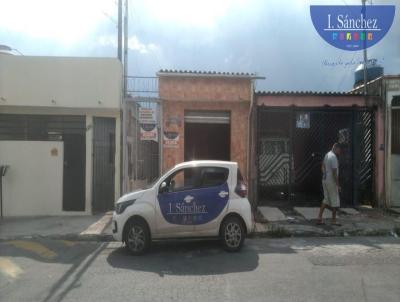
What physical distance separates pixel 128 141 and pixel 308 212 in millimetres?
5535

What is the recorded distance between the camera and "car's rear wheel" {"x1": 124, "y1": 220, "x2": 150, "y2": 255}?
9.44 metres

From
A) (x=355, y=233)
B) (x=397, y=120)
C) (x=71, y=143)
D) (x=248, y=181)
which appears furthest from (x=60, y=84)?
(x=397, y=120)

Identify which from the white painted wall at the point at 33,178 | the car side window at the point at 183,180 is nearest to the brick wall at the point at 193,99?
the white painted wall at the point at 33,178

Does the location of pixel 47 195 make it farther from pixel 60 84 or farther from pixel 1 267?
pixel 1 267

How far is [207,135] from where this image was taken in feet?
55.2

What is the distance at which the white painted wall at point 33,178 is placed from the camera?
1446 cm

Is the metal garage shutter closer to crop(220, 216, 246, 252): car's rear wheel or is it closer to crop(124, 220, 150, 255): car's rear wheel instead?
crop(220, 216, 246, 252): car's rear wheel

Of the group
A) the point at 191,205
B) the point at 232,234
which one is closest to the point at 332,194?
the point at 232,234

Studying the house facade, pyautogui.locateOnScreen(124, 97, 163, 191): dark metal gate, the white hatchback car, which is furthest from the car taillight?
the house facade

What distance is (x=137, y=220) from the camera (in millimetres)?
9547

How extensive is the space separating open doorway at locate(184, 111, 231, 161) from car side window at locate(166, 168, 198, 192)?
5494mm

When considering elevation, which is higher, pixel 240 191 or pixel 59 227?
pixel 240 191

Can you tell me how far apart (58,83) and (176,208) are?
6.85 metres

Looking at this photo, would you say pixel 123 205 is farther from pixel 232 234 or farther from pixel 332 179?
pixel 332 179
